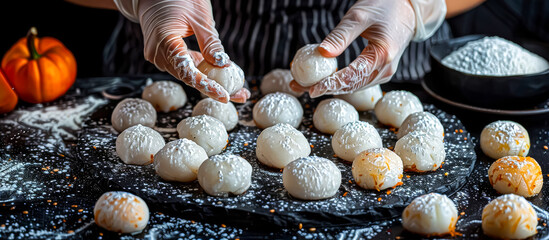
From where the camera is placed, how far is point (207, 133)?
69.6 inches

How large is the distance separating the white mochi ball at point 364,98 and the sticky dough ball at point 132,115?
689 mm

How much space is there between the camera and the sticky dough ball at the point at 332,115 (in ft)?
6.32

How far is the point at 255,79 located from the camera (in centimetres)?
237

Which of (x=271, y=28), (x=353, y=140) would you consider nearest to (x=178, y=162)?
(x=353, y=140)

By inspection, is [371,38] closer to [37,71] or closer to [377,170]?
[377,170]

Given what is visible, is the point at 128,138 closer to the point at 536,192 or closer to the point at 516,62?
the point at 536,192

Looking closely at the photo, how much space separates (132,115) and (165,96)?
0.62ft

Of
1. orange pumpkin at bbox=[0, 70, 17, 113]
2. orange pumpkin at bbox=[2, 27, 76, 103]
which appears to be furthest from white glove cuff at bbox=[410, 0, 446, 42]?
orange pumpkin at bbox=[0, 70, 17, 113]

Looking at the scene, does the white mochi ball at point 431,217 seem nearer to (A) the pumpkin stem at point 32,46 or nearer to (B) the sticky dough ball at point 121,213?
(B) the sticky dough ball at point 121,213

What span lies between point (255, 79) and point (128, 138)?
78 cm

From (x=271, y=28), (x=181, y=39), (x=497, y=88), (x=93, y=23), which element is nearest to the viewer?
(x=181, y=39)

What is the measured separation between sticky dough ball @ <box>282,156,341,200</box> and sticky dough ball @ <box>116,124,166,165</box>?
1.42 ft

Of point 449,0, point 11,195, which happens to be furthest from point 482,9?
point 11,195

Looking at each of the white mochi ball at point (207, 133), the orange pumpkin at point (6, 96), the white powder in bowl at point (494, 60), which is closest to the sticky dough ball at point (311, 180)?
the white mochi ball at point (207, 133)
